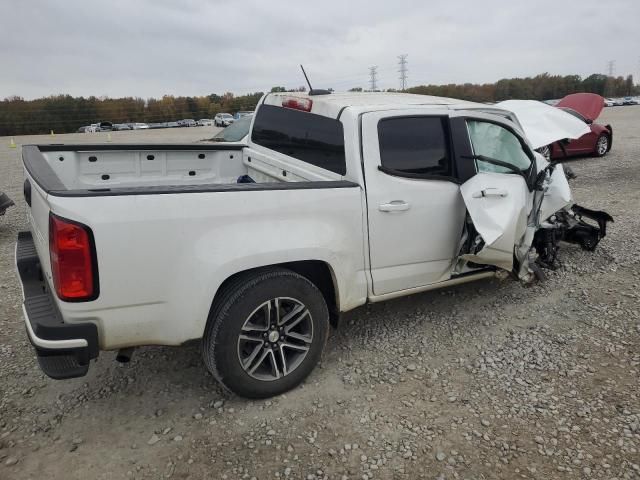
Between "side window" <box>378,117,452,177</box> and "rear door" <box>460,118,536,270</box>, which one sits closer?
"side window" <box>378,117,452,177</box>

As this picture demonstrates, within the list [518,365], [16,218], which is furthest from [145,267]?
[16,218]

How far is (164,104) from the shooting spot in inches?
2955

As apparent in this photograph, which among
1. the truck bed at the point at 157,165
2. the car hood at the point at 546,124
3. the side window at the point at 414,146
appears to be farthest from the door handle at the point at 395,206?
the car hood at the point at 546,124

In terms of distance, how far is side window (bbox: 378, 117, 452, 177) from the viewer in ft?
11.2

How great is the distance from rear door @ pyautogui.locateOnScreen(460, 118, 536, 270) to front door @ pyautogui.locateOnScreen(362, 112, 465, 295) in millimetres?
166

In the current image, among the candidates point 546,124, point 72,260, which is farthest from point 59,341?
point 546,124

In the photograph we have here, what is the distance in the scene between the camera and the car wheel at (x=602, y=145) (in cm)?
1298

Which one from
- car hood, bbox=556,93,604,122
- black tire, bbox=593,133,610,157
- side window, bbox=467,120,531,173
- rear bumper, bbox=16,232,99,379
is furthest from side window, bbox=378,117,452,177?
black tire, bbox=593,133,610,157

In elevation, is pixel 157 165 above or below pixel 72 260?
above

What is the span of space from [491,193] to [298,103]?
167 centimetres

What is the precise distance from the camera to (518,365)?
347cm

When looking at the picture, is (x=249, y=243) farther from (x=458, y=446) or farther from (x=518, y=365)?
(x=518, y=365)

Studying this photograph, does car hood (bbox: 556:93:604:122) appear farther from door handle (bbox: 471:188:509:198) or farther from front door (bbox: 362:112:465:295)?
front door (bbox: 362:112:465:295)

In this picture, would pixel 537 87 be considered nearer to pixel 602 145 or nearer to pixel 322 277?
pixel 602 145
